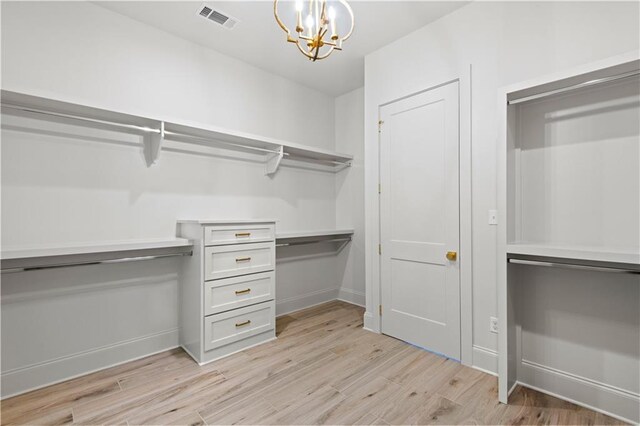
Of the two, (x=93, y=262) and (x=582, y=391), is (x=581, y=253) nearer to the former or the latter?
(x=582, y=391)

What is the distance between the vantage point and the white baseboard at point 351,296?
3.91 metres

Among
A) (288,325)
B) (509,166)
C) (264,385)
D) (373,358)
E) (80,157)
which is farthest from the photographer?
(288,325)

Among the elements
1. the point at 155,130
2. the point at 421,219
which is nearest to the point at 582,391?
the point at 421,219

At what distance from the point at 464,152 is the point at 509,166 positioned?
480mm

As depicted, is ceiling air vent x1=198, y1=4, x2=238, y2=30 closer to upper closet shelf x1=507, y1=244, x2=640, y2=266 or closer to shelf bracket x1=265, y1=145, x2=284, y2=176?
shelf bracket x1=265, y1=145, x2=284, y2=176

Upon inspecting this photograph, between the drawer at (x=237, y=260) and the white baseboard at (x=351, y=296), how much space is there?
1502 millimetres

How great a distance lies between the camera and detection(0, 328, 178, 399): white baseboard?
6.73 feet

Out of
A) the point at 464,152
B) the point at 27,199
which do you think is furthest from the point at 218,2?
the point at 464,152

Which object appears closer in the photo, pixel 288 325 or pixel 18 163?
pixel 18 163

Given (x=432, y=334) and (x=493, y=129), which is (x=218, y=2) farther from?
(x=432, y=334)

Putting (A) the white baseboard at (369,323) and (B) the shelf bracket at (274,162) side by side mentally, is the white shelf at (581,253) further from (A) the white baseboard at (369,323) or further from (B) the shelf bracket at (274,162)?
(B) the shelf bracket at (274,162)

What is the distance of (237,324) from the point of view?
264 centimetres

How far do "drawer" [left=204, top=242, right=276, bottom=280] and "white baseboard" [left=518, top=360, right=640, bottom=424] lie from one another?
213cm

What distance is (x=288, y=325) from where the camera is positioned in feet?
10.7
